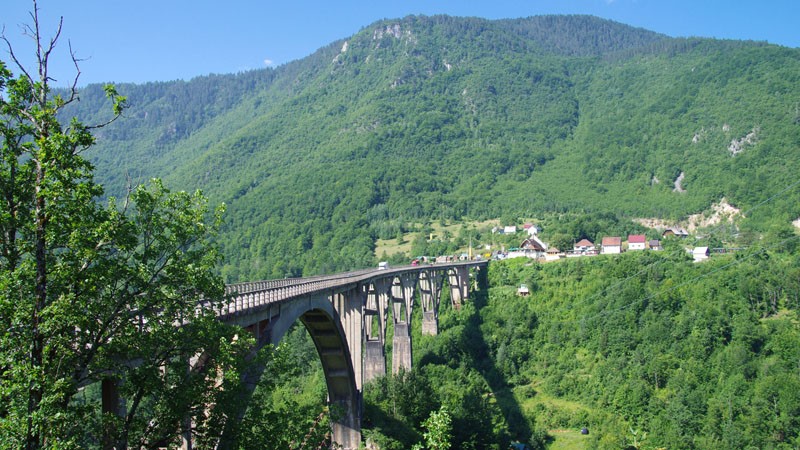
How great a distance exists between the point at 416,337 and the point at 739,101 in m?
125

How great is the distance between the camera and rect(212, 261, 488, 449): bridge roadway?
22.4 meters

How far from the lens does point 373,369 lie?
44125 millimetres

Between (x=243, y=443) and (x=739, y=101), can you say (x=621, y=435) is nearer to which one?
(x=243, y=443)

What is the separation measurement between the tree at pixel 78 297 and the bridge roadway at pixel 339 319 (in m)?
1.56

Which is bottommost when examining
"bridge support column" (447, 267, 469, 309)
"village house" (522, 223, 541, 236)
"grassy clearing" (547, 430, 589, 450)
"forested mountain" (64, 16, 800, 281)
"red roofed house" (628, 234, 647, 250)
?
"grassy clearing" (547, 430, 589, 450)

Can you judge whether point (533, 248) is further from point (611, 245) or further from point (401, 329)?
point (401, 329)

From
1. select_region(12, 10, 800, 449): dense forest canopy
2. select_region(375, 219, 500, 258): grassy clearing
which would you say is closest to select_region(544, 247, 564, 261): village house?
select_region(12, 10, 800, 449): dense forest canopy

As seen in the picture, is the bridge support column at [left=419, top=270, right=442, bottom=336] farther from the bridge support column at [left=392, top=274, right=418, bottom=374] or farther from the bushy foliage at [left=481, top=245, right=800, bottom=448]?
the bridge support column at [left=392, top=274, right=418, bottom=374]

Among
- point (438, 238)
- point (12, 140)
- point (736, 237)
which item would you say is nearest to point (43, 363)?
point (12, 140)

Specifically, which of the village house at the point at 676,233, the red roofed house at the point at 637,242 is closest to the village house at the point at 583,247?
the red roofed house at the point at 637,242

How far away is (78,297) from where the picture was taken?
10.8m

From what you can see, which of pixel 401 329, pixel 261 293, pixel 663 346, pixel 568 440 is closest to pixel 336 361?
pixel 261 293

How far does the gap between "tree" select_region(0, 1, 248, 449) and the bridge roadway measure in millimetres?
1561

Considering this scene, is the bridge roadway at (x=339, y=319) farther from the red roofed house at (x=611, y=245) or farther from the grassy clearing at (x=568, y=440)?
the red roofed house at (x=611, y=245)
